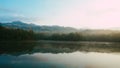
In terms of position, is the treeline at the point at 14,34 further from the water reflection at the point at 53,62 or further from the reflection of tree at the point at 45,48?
the water reflection at the point at 53,62

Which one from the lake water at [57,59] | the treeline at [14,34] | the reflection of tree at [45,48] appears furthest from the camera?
the treeline at [14,34]

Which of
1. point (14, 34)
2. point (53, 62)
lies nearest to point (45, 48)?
point (53, 62)

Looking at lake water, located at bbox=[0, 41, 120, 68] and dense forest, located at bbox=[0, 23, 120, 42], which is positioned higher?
lake water, located at bbox=[0, 41, 120, 68]

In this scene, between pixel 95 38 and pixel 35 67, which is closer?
pixel 35 67

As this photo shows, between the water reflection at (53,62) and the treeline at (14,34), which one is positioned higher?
the water reflection at (53,62)

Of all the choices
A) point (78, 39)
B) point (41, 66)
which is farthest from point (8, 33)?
point (41, 66)

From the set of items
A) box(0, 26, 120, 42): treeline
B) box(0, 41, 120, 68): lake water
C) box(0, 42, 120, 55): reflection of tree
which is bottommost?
box(0, 26, 120, 42): treeline

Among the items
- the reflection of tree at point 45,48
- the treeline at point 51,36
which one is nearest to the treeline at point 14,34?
the treeline at point 51,36

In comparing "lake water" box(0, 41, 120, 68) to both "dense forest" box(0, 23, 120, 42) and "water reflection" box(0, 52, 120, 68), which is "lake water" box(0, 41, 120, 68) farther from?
"dense forest" box(0, 23, 120, 42)

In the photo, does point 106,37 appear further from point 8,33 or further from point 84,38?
point 8,33

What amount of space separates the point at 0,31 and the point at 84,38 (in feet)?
50.0

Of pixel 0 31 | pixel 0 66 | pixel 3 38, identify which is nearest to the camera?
pixel 0 66

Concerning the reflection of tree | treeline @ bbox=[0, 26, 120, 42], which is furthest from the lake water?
treeline @ bbox=[0, 26, 120, 42]

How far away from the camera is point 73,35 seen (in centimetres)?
4000
